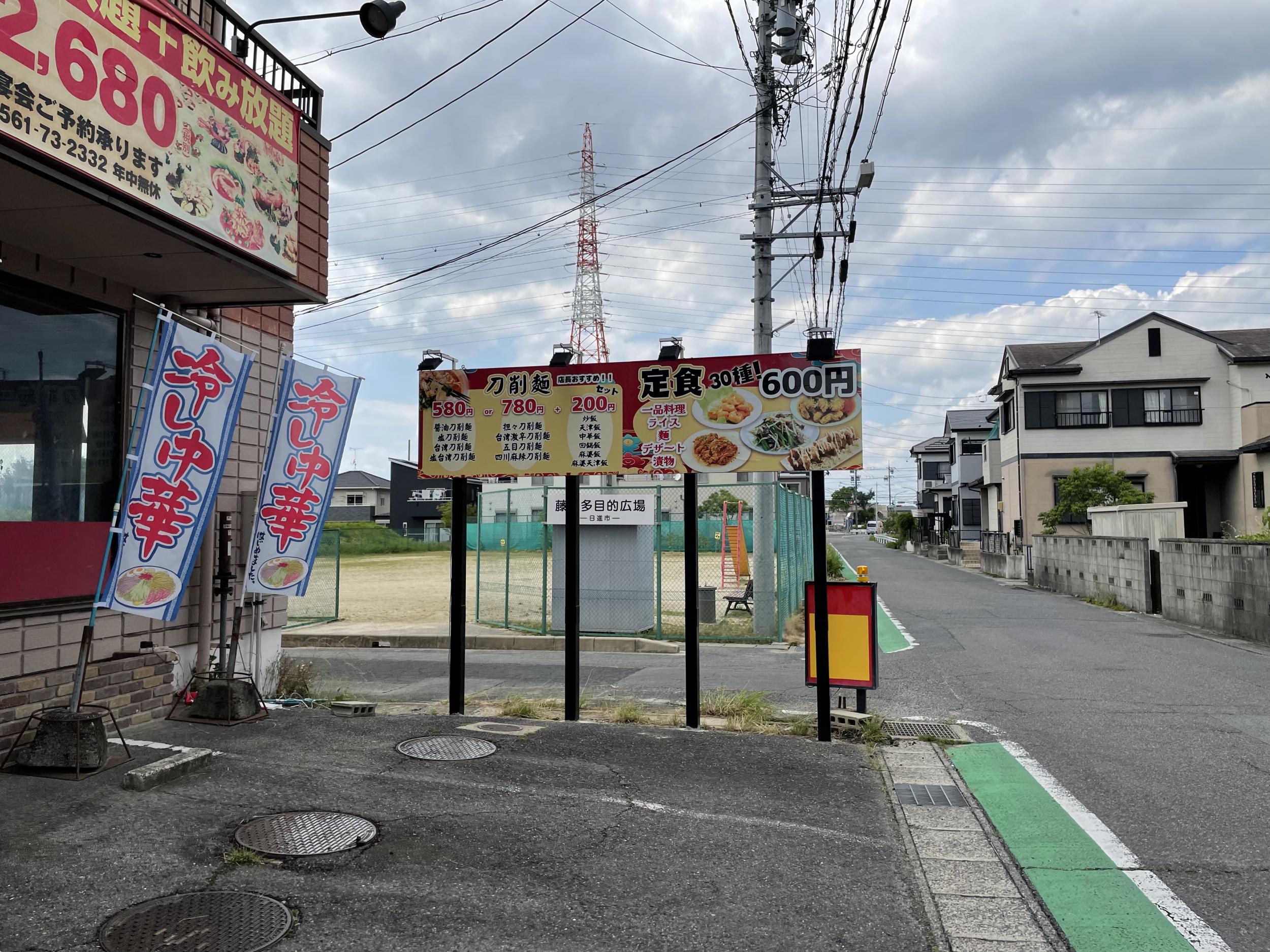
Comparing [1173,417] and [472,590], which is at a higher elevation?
[1173,417]

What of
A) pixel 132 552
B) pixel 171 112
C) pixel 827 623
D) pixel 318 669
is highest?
pixel 171 112

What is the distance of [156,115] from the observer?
5578 millimetres

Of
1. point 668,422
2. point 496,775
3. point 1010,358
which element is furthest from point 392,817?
point 1010,358

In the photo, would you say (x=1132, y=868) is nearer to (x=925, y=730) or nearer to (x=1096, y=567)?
(x=925, y=730)

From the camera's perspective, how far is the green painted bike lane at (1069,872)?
372 cm

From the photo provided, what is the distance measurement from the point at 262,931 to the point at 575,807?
195 centimetres

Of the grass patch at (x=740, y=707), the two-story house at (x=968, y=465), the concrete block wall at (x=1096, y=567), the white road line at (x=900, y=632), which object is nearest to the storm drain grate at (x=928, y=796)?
the grass patch at (x=740, y=707)

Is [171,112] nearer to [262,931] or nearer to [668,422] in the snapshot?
[668,422]

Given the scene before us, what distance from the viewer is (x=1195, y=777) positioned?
613 centimetres

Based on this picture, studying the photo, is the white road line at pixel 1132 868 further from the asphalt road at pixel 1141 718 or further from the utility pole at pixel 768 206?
the utility pole at pixel 768 206

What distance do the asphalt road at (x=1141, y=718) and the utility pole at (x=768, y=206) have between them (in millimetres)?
2573

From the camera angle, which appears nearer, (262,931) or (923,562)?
(262,931)

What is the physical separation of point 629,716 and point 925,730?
2.48 m

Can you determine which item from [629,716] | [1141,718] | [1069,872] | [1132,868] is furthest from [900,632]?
[1069,872]
